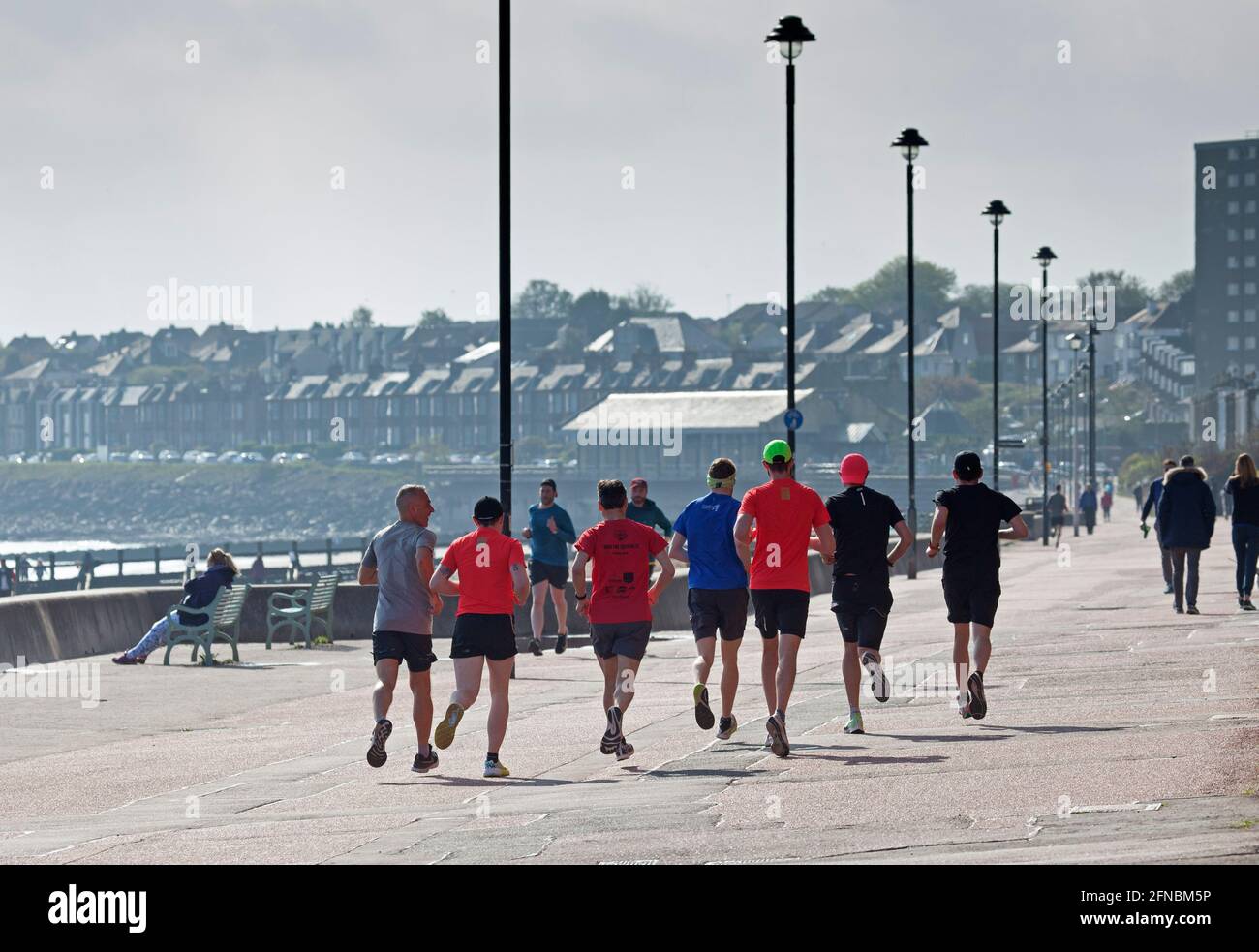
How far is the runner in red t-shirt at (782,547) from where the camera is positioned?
12.8 m

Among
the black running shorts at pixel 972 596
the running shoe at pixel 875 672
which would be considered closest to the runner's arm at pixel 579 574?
the running shoe at pixel 875 672

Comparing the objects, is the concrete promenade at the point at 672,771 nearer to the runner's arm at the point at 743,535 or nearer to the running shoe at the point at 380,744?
the running shoe at the point at 380,744

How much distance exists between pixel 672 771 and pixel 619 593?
3.94 ft

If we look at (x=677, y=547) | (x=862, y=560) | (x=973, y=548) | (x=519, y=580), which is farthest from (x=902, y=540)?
(x=519, y=580)

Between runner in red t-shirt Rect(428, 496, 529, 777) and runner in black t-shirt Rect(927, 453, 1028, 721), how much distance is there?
3.00 m

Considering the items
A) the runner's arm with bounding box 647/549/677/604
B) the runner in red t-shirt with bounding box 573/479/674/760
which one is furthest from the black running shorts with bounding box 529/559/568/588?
the runner in red t-shirt with bounding box 573/479/674/760

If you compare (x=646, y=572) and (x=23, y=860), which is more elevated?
(x=646, y=572)

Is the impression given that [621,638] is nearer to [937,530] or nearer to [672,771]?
[672,771]

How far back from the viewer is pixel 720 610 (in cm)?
1323

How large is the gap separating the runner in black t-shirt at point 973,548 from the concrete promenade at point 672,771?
0.52 meters
